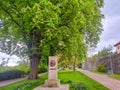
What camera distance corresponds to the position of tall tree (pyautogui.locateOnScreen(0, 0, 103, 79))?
66.4 ft

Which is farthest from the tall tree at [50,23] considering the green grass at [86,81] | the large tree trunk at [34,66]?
the green grass at [86,81]

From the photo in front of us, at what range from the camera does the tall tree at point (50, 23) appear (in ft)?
66.4

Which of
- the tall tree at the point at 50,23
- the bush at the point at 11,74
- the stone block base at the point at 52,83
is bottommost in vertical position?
the stone block base at the point at 52,83

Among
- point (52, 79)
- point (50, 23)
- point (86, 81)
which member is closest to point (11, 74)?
point (86, 81)

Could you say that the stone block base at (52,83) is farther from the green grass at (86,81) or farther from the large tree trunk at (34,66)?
the large tree trunk at (34,66)

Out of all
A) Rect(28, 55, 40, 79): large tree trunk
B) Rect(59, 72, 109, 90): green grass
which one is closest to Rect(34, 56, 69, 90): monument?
Rect(59, 72, 109, 90): green grass

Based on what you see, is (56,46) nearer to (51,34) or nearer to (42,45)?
(42,45)

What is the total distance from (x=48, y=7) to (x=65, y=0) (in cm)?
257

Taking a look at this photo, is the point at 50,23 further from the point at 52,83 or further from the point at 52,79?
the point at 52,83

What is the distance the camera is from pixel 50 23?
1988cm

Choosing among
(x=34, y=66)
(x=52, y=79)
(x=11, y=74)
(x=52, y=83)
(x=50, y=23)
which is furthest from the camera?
(x=11, y=74)

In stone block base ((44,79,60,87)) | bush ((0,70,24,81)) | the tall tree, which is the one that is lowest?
stone block base ((44,79,60,87))

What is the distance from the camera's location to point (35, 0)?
21.6 m

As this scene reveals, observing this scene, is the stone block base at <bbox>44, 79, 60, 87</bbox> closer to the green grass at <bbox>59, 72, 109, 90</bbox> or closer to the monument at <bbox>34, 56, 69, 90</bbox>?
the monument at <bbox>34, 56, 69, 90</bbox>
